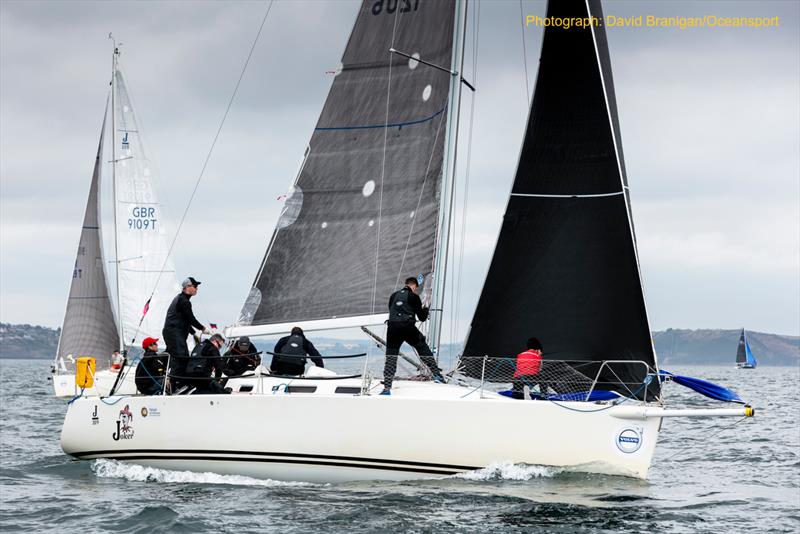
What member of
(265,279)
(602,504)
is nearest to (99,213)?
(265,279)

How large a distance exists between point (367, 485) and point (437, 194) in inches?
161

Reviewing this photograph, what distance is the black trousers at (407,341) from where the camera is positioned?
12188mm

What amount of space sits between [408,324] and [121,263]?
20.3 m

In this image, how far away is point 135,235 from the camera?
30719mm

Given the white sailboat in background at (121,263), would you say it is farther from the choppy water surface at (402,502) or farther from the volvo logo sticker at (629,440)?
the volvo logo sticker at (629,440)

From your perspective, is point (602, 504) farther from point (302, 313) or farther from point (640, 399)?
point (302, 313)

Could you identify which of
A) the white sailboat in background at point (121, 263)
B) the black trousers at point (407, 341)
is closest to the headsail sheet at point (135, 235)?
the white sailboat in background at point (121, 263)

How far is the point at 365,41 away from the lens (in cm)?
1417

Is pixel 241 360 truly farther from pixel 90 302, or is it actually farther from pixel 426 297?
pixel 90 302

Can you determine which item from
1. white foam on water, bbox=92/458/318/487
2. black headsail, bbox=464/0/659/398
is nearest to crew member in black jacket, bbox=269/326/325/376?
white foam on water, bbox=92/458/318/487

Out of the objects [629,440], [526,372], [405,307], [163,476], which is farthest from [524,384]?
[163,476]

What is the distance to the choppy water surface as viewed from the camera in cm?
935

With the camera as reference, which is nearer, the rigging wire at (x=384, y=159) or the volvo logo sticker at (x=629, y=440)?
the volvo logo sticker at (x=629, y=440)

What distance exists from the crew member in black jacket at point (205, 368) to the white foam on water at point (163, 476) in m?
1.04
